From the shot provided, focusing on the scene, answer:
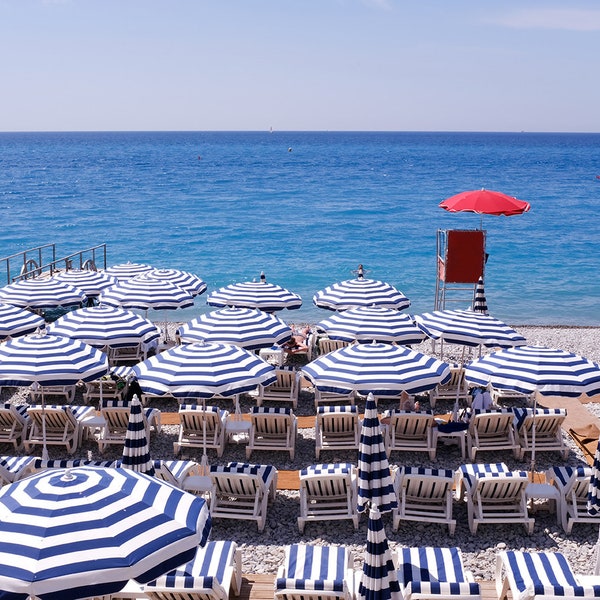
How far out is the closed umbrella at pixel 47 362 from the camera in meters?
10.0

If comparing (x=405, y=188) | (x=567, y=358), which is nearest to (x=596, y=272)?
(x=567, y=358)

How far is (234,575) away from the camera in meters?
7.32

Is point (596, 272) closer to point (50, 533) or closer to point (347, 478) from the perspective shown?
point (347, 478)

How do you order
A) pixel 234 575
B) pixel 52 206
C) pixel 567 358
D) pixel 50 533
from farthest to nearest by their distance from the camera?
pixel 52 206
pixel 567 358
pixel 234 575
pixel 50 533

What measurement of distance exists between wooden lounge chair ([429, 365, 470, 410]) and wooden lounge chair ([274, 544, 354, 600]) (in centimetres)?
622

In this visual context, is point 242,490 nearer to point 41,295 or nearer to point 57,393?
point 57,393

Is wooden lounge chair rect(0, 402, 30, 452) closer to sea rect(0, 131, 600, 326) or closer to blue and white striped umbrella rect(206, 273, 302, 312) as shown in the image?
blue and white striped umbrella rect(206, 273, 302, 312)

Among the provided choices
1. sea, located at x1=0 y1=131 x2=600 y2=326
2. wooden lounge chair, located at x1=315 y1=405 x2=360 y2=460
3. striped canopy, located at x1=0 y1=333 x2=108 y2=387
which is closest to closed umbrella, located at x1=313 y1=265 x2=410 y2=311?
wooden lounge chair, located at x1=315 y1=405 x2=360 y2=460

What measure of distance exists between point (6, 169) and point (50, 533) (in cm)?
11634

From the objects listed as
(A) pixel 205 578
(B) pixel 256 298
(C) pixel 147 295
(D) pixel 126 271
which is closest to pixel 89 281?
(D) pixel 126 271

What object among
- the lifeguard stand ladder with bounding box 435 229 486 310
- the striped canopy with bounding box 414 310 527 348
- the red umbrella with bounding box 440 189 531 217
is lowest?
the striped canopy with bounding box 414 310 527 348

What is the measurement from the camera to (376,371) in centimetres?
991

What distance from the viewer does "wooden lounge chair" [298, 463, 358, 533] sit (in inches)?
353

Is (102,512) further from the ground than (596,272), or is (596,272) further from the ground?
(102,512)
